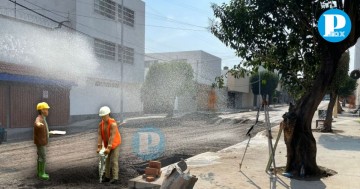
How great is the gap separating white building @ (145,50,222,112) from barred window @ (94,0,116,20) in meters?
14.7

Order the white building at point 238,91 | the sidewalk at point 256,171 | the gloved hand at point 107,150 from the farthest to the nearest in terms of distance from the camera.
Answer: the white building at point 238,91, the sidewalk at point 256,171, the gloved hand at point 107,150

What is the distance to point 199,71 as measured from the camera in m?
51.2

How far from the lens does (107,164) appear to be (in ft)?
22.1

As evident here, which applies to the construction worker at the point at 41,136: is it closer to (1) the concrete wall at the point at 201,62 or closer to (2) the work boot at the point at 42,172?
(2) the work boot at the point at 42,172

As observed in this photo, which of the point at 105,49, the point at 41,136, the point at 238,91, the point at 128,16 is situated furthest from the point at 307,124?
the point at 238,91

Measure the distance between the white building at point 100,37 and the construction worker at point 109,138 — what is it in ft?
56.2

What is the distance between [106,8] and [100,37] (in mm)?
Answer: 2903

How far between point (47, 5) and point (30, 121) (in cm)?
964

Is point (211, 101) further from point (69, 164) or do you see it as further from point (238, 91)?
point (69, 164)

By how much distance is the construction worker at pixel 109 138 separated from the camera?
6363 millimetres

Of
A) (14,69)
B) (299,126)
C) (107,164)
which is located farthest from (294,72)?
(14,69)

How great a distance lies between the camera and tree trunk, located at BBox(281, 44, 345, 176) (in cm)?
760

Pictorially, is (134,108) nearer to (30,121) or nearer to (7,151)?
(30,121)

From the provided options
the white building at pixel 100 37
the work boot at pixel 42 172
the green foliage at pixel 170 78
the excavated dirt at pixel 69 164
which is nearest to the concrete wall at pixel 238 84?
the green foliage at pixel 170 78
